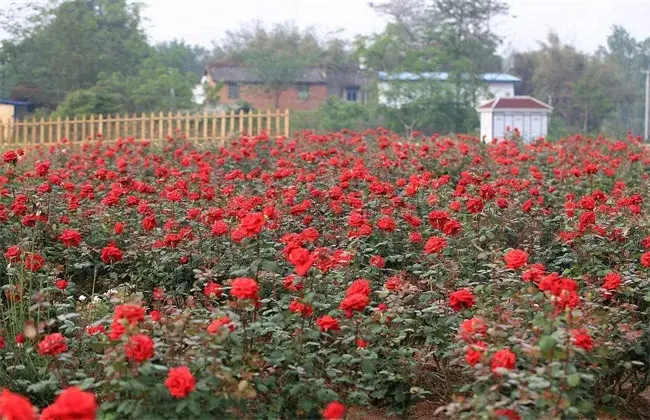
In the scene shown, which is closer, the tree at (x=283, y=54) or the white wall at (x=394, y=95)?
the white wall at (x=394, y=95)

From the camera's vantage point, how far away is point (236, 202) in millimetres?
4645

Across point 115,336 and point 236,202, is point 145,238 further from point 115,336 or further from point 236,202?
point 115,336

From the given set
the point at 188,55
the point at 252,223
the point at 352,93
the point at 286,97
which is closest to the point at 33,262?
the point at 252,223

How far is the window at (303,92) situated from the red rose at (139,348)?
39664mm

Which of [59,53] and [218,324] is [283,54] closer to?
[59,53]

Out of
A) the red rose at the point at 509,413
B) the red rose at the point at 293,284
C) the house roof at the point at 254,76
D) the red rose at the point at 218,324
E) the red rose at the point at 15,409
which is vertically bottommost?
the red rose at the point at 509,413

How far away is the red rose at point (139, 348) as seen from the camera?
247cm

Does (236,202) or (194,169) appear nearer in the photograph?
(236,202)

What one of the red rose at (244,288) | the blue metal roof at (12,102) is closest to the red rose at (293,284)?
the red rose at (244,288)

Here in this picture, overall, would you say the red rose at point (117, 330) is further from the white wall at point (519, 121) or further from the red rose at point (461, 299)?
the white wall at point (519, 121)

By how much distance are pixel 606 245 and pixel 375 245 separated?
1.01 metres

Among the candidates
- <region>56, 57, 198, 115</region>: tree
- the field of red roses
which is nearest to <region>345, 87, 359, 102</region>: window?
<region>56, 57, 198, 115</region>: tree

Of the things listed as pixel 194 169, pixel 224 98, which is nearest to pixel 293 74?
pixel 224 98

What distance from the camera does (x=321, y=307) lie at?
3477 millimetres
